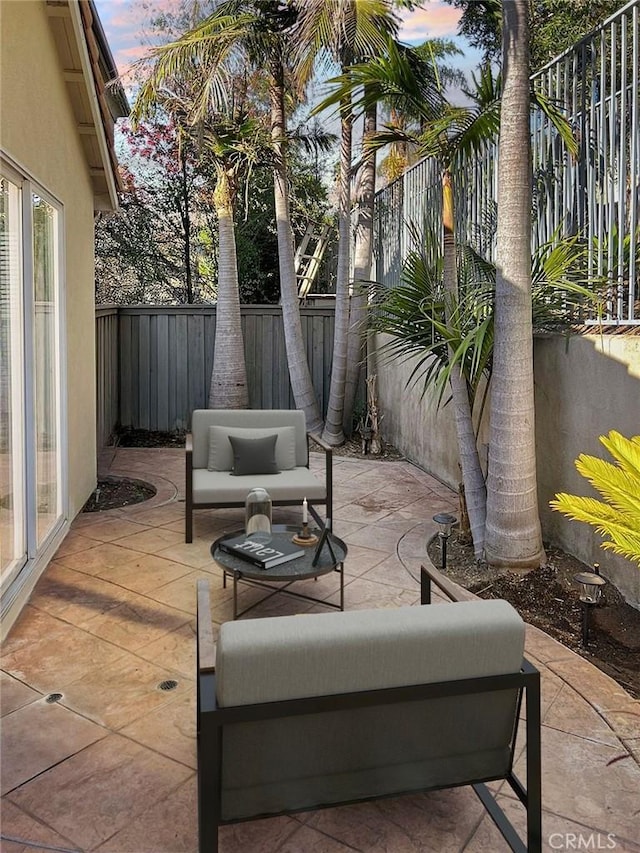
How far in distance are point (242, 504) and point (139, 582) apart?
3.20 ft

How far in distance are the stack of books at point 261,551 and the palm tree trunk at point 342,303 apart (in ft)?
16.1

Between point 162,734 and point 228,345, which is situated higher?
point 228,345

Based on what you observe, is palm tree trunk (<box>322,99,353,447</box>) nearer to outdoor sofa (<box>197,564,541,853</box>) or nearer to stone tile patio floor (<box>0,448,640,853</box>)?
stone tile patio floor (<box>0,448,640,853</box>)

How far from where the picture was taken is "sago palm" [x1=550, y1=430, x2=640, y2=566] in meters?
3.11

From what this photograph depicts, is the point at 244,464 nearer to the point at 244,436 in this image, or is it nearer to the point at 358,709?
the point at 244,436

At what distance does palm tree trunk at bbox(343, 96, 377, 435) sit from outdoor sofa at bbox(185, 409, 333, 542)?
2.73 metres

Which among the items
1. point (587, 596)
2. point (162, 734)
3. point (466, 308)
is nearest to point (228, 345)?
point (466, 308)

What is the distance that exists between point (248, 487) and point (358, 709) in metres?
3.20

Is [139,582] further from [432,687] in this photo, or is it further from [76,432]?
[432,687]

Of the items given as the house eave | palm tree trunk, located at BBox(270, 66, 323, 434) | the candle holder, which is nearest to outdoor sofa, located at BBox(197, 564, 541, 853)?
the candle holder

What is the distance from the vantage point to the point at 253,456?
17.4 feet

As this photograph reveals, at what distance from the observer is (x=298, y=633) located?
5.67ft

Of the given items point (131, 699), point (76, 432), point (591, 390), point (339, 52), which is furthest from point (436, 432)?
point (131, 699)

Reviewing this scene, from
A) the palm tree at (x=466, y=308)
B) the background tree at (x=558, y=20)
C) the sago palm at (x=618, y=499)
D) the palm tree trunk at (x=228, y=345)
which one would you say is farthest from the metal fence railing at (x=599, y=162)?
the background tree at (x=558, y=20)
